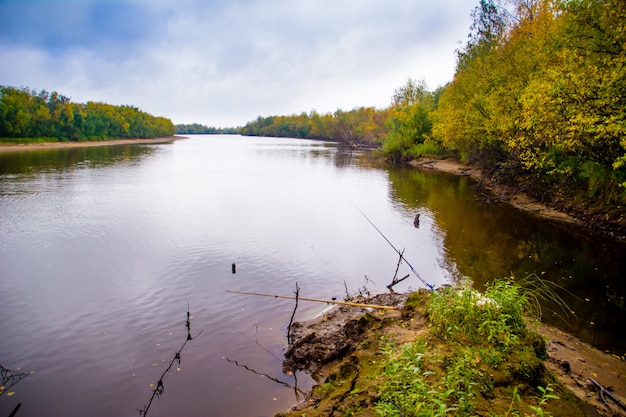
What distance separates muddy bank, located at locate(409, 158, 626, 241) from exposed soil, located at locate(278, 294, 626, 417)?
14819 mm

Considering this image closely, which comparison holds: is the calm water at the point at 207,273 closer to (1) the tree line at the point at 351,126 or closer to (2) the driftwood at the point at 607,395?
(2) the driftwood at the point at 607,395

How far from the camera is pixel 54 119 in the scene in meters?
91.1

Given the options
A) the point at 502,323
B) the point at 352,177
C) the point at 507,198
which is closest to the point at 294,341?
the point at 502,323

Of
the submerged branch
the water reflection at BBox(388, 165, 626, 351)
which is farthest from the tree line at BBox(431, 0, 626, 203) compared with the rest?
the submerged branch

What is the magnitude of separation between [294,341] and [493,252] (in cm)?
1269

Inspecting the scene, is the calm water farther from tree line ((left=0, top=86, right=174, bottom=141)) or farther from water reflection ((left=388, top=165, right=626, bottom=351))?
tree line ((left=0, top=86, right=174, bottom=141))

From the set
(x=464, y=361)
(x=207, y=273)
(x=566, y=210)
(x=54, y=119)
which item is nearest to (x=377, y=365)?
(x=464, y=361)

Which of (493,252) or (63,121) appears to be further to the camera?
(63,121)

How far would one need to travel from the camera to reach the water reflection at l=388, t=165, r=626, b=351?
11562mm

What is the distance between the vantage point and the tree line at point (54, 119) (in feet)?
258

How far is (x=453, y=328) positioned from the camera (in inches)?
282

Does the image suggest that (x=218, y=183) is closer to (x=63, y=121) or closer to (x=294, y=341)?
(x=294, y=341)

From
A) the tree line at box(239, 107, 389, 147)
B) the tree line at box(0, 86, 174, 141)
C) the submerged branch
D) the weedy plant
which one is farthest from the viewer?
the tree line at box(239, 107, 389, 147)

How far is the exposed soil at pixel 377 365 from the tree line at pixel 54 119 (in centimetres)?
9463
